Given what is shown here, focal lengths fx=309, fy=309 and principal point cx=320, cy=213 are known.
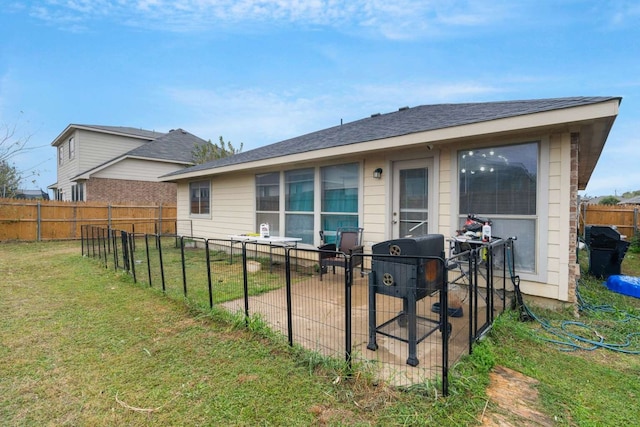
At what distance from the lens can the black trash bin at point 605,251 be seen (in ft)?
18.4

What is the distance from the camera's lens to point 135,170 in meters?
16.2

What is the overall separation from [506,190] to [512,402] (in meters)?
2.82

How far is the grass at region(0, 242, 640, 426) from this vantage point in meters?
2.01

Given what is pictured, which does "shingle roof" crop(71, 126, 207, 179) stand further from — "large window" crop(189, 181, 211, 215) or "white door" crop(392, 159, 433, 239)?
"white door" crop(392, 159, 433, 239)

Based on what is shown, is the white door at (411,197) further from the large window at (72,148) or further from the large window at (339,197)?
the large window at (72,148)

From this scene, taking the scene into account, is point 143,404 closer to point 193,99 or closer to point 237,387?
point 237,387

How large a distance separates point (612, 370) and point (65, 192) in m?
23.9

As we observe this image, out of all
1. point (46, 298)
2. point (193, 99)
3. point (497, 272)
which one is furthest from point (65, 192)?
point (497, 272)

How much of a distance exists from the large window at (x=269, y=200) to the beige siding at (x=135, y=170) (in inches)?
418

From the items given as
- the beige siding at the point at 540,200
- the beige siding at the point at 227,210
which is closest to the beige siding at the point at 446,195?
the beige siding at the point at 540,200

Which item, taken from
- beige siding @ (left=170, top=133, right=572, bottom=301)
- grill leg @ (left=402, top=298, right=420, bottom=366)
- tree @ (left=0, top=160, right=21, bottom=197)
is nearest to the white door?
beige siding @ (left=170, top=133, right=572, bottom=301)

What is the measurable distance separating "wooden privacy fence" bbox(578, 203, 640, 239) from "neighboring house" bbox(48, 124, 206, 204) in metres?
18.8

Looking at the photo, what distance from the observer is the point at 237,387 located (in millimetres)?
2324

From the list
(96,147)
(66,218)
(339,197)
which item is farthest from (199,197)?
(96,147)
